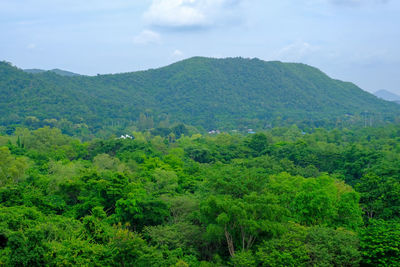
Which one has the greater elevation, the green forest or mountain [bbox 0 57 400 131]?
mountain [bbox 0 57 400 131]

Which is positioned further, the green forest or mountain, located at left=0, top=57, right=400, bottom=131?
mountain, located at left=0, top=57, right=400, bottom=131

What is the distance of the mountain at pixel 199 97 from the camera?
82.6m

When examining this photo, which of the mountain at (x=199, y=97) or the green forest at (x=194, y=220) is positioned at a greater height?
the mountain at (x=199, y=97)

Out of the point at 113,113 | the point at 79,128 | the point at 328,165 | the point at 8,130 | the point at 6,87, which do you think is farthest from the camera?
the point at 113,113

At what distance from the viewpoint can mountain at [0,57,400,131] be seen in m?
82.6

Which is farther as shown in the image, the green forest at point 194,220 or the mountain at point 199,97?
the mountain at point 199,97

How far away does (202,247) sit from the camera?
16.0m

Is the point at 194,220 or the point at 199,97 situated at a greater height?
the point at 199,97

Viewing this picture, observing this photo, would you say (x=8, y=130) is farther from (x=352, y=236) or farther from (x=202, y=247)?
(x=352, y=236)

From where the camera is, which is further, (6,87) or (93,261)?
(6,87)

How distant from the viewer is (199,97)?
121 metres

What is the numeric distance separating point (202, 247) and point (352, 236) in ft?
19.8

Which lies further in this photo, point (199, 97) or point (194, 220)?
point (199, 97)

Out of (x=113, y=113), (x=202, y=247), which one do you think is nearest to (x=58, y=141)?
(x=202, y=247)
